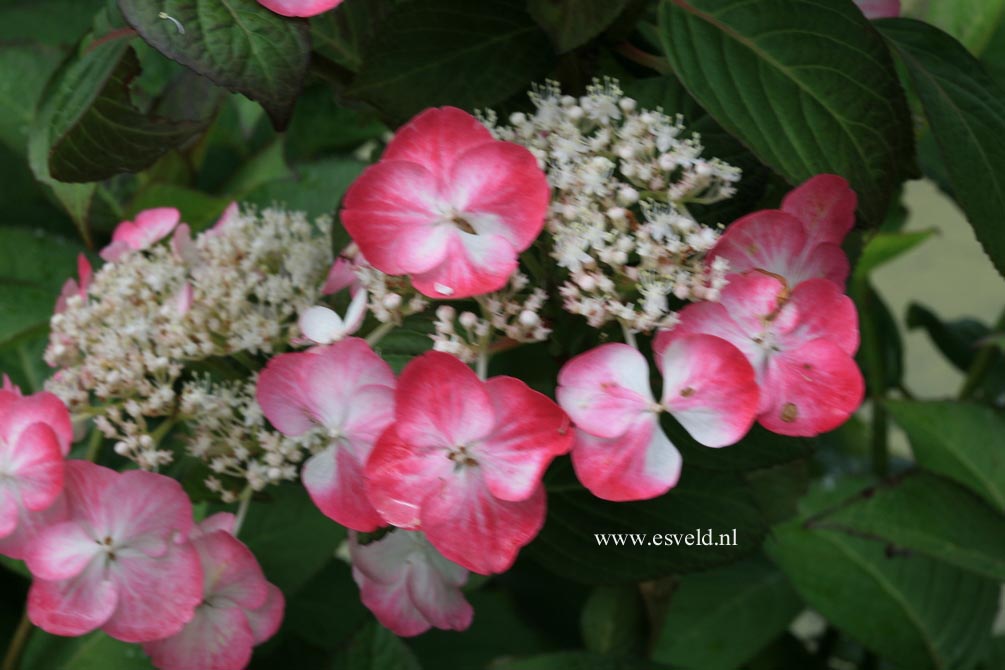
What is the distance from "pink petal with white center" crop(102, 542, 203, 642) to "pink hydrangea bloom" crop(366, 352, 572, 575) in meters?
0.08

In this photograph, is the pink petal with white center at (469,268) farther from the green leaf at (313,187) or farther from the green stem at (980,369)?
the green stem at (980,369)

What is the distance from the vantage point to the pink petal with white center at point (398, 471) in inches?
11.3

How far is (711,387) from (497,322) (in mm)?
60

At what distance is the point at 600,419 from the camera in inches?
11.0

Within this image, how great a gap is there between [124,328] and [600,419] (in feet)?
0.57

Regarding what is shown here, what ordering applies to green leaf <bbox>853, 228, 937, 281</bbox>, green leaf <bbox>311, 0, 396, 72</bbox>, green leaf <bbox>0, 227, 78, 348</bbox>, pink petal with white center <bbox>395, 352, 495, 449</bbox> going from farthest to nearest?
1. green leaf <bbox>853, 228, 937, 281</bbox>
2. green leaf <bbox>0, 227, 78, 348</bbox>
3. green leaf <bbox>311, 0, 396, 72</bbox>
4. pink petal with white center <bbox>395, 352, 495, 449</bbox>

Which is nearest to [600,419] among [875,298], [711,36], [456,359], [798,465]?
[456,359]

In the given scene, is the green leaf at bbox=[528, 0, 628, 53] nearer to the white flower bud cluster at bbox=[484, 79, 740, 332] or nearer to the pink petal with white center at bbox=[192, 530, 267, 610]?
the white flower bud cluster at bbox=[484, 79, 740, 332]

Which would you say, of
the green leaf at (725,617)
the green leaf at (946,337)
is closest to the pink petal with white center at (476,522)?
the green leaf at (725,617)

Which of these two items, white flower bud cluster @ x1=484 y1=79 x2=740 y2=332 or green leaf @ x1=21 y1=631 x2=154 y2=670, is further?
green leaf @ x1=21 y1=631 x2=154 y2=670

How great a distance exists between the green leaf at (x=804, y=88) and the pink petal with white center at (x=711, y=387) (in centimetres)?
7

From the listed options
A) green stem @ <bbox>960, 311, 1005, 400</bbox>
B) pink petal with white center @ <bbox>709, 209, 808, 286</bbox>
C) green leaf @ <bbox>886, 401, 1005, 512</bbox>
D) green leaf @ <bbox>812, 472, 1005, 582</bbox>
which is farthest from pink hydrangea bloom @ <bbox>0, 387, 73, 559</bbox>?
green stem @ <bbox>960, 311, 1005, 400</bbox>

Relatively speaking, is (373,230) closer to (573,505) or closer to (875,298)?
(573,505)

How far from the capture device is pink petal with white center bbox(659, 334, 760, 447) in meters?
0.28
